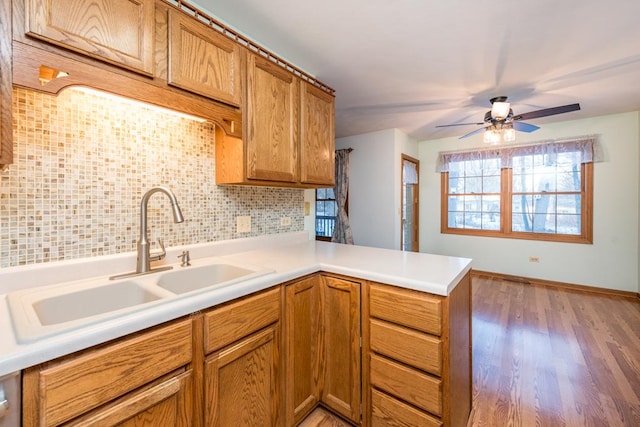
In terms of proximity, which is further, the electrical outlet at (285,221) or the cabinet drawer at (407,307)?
the electrical outlet at (285,221)

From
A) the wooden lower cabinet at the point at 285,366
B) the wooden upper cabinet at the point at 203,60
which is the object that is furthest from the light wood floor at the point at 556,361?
the wooden upper cabinet at the point at 203,60

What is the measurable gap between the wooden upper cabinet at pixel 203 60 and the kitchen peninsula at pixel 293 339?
0.87 metres

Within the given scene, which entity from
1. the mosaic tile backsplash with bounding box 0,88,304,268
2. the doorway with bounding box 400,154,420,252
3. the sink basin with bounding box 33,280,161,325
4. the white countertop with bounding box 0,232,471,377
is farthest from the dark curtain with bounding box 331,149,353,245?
the sink basin with bounding box 33,280,161,325

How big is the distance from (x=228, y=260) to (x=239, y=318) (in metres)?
0.55

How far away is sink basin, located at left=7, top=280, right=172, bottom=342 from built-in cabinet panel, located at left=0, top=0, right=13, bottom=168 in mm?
470

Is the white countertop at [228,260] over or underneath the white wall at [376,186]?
underneath

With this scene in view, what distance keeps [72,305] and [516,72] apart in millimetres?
3337

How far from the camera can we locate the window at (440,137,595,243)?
3.74 m

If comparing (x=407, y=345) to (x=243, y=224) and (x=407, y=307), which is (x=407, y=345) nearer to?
(x=407, y=307)

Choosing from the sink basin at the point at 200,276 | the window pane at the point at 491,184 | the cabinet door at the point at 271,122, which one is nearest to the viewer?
the sink basin at the point at 200,276

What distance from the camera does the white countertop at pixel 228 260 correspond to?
69cm

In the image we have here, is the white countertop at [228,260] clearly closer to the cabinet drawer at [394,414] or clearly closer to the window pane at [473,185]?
the cabinet drawer at [394,414]

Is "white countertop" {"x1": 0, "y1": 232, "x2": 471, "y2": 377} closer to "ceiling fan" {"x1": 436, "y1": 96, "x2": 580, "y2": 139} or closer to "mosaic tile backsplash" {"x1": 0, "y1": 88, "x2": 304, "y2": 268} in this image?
"mosaic tile backsplash" {"x1": 0, "y1": 88, "x2": 304, "y2": 268}

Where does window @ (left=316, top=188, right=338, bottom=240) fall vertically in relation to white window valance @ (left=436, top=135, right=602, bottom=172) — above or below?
below
